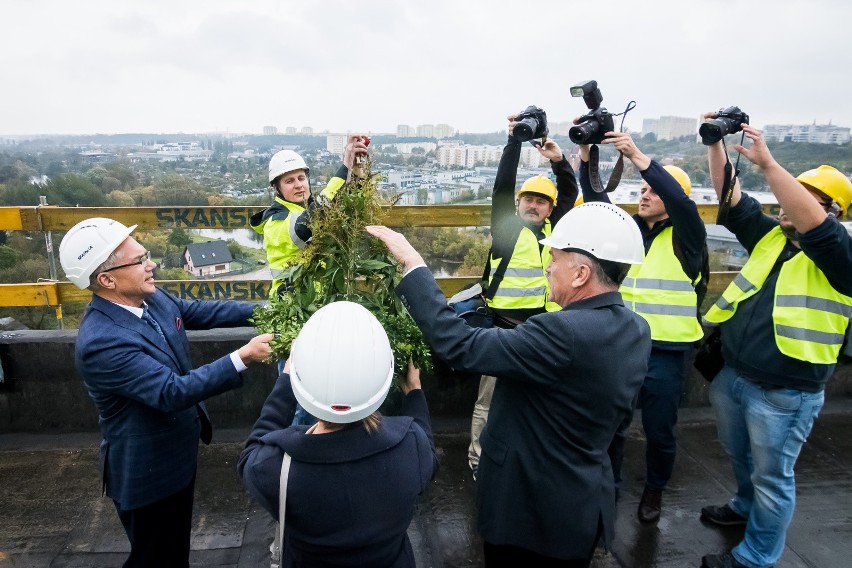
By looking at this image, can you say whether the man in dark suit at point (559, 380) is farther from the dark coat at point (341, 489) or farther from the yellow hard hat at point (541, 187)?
the yellow hard hat at point (541, 187)

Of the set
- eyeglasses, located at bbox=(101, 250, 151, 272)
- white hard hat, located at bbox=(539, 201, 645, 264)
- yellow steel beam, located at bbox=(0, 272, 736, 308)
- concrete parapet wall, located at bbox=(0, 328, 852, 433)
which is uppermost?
white hard hat, located at bbox=(539, 201, 645, 264)

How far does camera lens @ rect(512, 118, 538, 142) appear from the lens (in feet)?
10.1

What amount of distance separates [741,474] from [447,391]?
86.3 inches

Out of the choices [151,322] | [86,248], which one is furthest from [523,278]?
[86,248]

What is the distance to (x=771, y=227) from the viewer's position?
301 centimetres

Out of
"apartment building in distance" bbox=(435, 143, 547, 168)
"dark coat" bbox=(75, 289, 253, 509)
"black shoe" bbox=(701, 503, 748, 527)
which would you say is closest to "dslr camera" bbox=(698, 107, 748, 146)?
"apartment building in distance" bbox=(435, 143, 547, 168)

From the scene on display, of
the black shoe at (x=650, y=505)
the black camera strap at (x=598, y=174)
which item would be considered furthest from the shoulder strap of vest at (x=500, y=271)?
the black shoe at (x=650, y=505)

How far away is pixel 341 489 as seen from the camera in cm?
152

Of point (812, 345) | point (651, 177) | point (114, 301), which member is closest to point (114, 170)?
point (114, 301)

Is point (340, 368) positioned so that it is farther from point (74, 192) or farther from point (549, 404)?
point (74, 192)

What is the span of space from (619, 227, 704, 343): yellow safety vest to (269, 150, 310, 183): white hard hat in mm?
2137

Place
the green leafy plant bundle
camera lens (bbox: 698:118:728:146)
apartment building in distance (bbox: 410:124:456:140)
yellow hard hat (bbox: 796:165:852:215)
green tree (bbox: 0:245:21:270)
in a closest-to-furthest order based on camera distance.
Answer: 1. the green leafy plant bundle
2. yellow hard hat (bbox: 796:165:852:215)
3. camera lens (bbox: 698:118:728:146)
4. green tree (bbox: 0:245:21:270)
5. apartment building in distance (bbox: 410:124:456:140)

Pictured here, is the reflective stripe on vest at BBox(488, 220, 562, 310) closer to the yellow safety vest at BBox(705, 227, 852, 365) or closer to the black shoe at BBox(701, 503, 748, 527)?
the yellow safety vest at BBox(705, 227, 852, 365)

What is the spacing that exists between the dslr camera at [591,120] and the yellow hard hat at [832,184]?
42.8 inches
